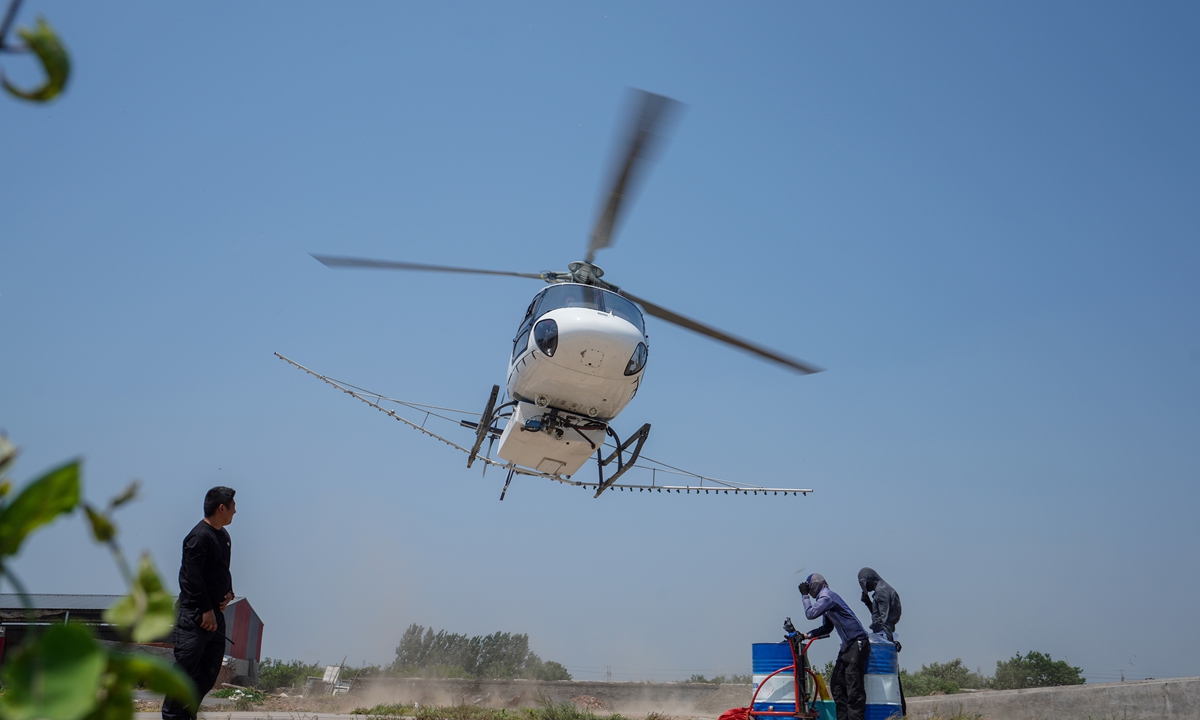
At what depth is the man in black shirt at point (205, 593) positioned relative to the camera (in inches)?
206

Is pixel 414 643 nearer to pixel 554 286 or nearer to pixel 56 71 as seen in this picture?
pixel 554 286

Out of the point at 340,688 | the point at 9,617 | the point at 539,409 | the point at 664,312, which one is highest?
the point at 664,312

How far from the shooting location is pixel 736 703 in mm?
14352

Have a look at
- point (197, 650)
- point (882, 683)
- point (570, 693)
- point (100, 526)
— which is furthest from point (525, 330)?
point (100, 526)

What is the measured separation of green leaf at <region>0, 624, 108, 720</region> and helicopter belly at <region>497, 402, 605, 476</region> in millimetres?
9863

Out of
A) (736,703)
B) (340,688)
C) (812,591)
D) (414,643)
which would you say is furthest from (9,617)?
(812,591)

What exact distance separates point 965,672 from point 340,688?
41.4ft

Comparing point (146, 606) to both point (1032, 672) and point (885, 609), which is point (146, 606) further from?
point (1032, 672)

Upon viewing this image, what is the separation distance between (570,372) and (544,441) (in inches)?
48.9

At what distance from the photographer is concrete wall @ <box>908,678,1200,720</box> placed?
27.9 feet

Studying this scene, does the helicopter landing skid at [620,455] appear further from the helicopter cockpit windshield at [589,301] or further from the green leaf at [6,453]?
the green leaf at [6,453]

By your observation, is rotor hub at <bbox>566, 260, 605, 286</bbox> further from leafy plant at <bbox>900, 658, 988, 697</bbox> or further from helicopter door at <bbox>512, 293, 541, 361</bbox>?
leafy plant at <bbox>900, 658, 988, 697</bbox>

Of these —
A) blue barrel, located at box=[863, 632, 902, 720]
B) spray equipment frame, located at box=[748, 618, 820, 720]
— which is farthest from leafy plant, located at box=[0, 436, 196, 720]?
blue barrel, located at box=[863, 632, 902, 720]

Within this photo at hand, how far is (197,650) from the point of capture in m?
5.20
